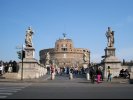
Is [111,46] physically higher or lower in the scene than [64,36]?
lower

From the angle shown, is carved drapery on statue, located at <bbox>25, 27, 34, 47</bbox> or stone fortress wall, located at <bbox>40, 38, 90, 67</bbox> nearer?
carved drapery on statue, located at <bbox>25, 27, 34, 47</bbox>

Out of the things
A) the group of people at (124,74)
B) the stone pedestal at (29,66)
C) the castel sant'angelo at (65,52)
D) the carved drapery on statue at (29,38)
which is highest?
the castel sant'angelo at (65,52)

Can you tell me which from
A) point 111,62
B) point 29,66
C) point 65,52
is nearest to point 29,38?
point 29,66

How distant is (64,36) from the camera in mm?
162250

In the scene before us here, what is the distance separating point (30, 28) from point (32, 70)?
17.7 feet

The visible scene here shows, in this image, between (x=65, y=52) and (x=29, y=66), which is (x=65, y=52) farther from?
(x=29, y=66)

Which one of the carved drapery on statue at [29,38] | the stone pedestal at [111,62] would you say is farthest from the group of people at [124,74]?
the carved drapery on statue at [29,38]

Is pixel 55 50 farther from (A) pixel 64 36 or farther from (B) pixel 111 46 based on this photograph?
(B) pixel 111 46

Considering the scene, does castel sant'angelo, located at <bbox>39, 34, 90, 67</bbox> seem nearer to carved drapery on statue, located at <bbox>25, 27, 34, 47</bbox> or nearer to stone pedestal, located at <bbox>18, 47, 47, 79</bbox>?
carved drapery on statue, located at <bbox>25, 27, 34, 47</bbox>

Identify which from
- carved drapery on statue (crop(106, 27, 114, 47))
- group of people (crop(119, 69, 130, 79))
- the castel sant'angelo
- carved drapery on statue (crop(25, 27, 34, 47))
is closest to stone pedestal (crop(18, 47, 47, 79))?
carved drapery on statue (crop(25, 27, 34, 47))

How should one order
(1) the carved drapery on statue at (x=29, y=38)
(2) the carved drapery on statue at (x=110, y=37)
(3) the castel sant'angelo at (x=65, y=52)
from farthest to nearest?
(3) the castel sant'angelo at (x=65, y=52), (2) the carved drapery on statue at (x=110, y=37), (1) the carved drapery on statue at (x=29, y=38)

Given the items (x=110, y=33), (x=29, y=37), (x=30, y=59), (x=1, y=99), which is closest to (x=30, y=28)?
(x=29, y=37)

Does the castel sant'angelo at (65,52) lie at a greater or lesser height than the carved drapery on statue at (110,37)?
greater

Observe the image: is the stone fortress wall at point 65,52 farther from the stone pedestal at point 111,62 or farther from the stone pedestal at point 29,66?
the stone pedestal at point 29,66
